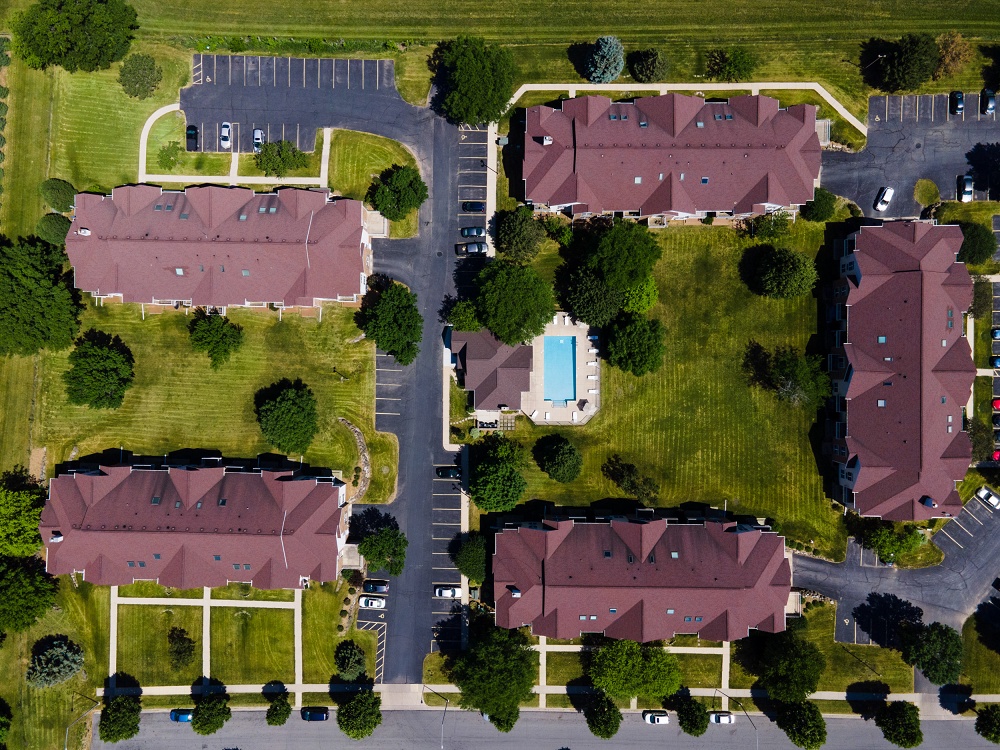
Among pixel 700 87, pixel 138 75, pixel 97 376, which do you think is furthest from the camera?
pixel 700 87

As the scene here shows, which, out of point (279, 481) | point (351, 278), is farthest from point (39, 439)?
point (351, 278)

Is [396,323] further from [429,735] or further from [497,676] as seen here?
[429,735]

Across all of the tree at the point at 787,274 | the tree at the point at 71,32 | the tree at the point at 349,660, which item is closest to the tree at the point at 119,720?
the tree at the point at 349,660

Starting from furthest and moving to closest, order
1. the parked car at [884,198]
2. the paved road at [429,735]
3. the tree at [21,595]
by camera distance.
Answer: the paved road at [429,735] → the parked car at [884,198] → the tree at [21,595]

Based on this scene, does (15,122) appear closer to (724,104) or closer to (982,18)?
(724,104)

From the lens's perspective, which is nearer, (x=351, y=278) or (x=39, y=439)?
(x=351, y=278)

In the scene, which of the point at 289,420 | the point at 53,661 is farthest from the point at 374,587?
the point at 53,661

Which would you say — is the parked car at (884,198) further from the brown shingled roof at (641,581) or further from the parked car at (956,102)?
the brown shingled roof at (641,581)
